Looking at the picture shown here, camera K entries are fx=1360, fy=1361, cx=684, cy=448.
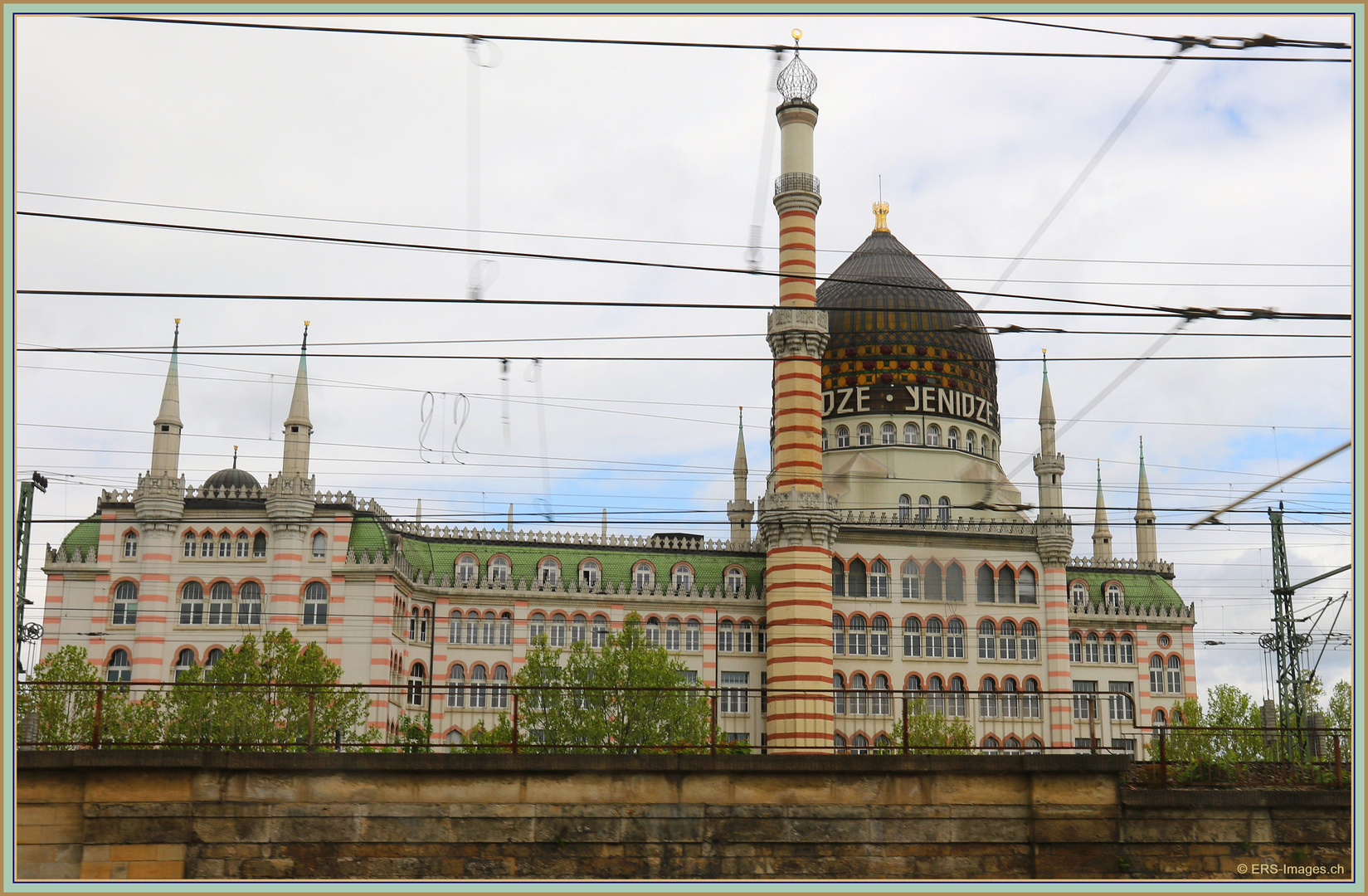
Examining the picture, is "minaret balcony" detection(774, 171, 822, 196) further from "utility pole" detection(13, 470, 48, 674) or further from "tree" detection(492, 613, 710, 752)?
"utility pole" detection(13, 470, 48, 674)

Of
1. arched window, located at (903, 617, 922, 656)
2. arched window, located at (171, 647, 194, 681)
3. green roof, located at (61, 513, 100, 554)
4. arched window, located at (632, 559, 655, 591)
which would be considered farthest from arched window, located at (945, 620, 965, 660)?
green roof, located at (61, 513, 100, 554)

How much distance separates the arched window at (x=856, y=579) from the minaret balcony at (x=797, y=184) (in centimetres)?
1575

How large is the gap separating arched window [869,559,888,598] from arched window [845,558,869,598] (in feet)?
0.92

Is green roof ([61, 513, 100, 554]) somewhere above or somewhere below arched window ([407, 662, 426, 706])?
above

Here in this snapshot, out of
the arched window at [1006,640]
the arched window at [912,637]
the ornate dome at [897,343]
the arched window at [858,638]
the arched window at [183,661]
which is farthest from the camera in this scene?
the ornate dome at [897,343]

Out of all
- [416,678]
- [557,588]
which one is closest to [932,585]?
[557,588]

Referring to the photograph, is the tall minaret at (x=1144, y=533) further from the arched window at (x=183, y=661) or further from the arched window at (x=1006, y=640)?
the arched window at (x=183, y=661)

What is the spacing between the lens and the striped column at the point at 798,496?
2002 inches

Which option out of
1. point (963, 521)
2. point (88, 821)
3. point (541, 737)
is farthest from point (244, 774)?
point (963, 521)

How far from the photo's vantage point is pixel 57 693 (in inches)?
1447

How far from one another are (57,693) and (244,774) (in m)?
23.1

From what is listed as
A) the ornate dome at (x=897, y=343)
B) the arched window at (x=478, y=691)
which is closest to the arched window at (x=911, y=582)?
the ornate dome at (x=897, y=343)

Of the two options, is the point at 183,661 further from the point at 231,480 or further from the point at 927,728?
the point at 927,728

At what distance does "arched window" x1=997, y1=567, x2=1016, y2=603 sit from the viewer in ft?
192
